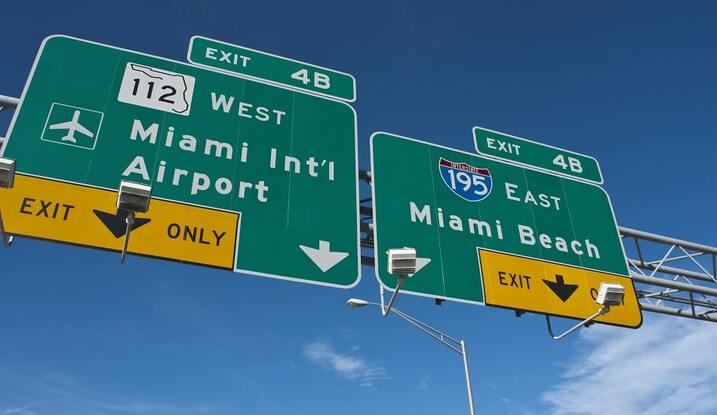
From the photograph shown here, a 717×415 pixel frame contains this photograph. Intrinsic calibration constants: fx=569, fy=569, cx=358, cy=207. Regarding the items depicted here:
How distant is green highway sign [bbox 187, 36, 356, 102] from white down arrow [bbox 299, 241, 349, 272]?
2.37 meters

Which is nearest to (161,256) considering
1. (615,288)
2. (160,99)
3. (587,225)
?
(160,99)

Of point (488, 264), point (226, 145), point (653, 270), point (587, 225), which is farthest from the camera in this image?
point (653, 270)

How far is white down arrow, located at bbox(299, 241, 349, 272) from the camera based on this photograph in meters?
5.96

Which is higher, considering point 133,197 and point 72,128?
point 72,128

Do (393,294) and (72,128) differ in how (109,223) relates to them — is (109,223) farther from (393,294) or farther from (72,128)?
(393,294)

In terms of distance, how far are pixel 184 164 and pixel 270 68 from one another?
2.03m

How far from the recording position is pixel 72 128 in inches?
227

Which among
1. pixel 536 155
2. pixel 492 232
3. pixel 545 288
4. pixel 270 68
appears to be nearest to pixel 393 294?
pixel 492 232

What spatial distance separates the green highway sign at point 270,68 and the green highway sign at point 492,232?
86cm

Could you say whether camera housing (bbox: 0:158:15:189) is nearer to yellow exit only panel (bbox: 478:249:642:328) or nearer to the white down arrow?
the white down arrow

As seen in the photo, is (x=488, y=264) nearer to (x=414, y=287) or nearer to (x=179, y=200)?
(x=414, y=287)

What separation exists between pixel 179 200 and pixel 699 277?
968cm

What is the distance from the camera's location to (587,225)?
27.0 feet

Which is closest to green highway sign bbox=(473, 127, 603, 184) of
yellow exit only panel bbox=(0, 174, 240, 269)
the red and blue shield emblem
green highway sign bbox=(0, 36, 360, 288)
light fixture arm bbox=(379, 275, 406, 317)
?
the red and blue shield emblem
